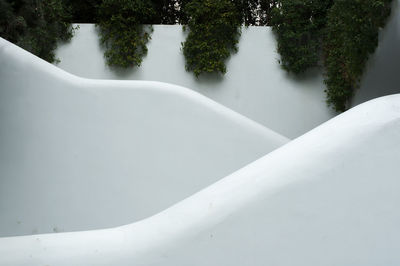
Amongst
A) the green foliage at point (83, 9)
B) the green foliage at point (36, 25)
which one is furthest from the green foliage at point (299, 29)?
the green foliage at point (36, 25)

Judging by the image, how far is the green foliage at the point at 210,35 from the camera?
8.87 m

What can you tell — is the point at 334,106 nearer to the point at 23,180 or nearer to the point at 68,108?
the point at 68,108

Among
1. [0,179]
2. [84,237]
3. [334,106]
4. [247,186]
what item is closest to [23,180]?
[0,179]

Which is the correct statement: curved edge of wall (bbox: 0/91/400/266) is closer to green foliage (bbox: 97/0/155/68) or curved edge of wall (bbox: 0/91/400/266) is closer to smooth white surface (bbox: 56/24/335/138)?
smooth white surface (bbox: 56/24/335/138)

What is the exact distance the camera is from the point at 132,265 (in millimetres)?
1911

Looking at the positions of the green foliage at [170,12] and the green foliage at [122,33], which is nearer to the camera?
the green foliage at [122,33]

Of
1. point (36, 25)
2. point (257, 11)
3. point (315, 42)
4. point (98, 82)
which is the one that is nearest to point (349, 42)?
point (315, 42)

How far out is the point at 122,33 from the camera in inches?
355

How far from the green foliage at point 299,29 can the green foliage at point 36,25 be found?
475cm

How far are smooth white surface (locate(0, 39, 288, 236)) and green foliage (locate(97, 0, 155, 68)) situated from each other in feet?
13.9

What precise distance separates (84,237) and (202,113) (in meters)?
3.09

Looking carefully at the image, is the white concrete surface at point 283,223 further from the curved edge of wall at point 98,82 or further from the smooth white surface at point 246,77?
the smooth white surface at point 246,77

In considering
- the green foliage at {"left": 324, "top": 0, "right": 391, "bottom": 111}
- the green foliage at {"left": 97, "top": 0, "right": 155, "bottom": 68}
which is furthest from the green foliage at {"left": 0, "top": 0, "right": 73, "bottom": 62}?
the green foliage at {"left": 324, "top": 0, "right": 391, "bottom": 111}

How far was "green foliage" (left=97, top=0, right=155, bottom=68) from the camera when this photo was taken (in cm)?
895
